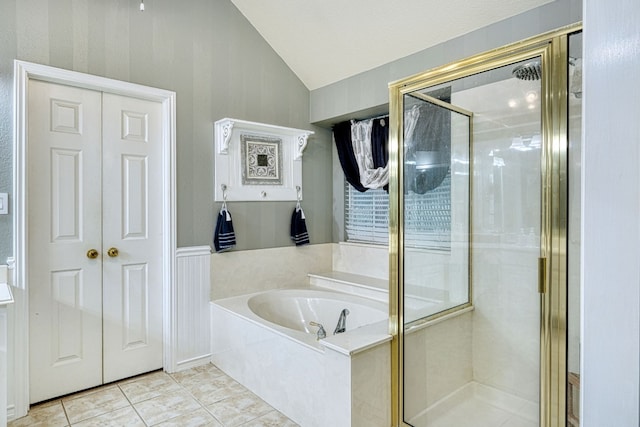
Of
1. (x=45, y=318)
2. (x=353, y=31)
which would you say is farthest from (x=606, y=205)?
(x=45, y=318)

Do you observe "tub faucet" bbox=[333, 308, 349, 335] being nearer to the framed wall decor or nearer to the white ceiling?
the framed wall decor

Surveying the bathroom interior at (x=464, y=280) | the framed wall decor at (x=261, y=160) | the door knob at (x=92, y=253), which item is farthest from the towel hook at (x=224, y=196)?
the door knob at (x=92, y=253)

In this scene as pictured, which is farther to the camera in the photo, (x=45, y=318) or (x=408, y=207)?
(x=45, y=318)

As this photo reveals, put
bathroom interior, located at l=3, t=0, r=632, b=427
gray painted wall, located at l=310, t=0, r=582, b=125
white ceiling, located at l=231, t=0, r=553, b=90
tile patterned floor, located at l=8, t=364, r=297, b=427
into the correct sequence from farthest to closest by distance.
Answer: white ceiling, located at l=231, t=0, r=553, b=90, tile patterned floor, located at l=8, t=364, r=297, b=427, gray painted wall, located at l=310, t=0, r=582, b=125, bathroom interior, located at l=3, t=0, r=632, b=427

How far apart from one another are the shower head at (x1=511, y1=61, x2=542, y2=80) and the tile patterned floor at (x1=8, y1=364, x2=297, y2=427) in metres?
2.22

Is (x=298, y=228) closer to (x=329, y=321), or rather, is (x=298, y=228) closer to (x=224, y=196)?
(x=224, y=196)

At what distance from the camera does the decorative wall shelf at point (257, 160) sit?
3084mm

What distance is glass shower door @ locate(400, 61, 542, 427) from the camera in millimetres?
2002

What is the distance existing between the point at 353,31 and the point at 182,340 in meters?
2.67

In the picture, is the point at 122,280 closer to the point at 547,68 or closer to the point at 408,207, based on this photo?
the point at 408,207

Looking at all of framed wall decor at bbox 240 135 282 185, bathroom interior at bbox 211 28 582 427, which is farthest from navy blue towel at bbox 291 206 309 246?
bathroom interior at bbox 211 28 582 427

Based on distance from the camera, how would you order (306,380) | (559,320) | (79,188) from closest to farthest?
1. (559,320)
2. (306,380)
3. (79,188)

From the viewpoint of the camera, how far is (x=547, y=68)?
1.60 metres

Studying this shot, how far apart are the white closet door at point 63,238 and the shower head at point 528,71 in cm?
257
